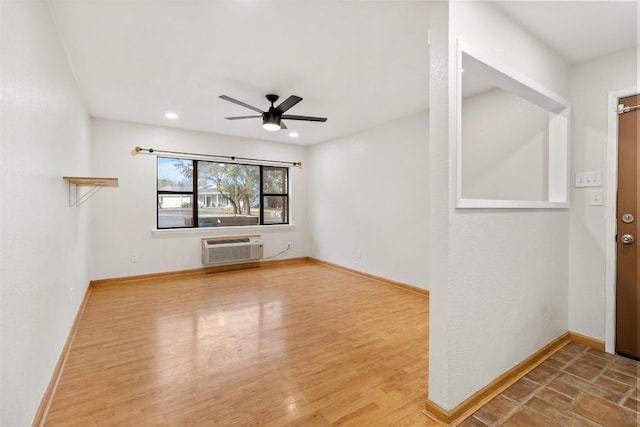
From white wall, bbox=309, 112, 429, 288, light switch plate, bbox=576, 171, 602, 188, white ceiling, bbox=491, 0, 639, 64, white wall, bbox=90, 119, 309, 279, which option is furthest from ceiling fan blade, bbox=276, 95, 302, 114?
light switch plate, bbox=576, 171, 602, 188

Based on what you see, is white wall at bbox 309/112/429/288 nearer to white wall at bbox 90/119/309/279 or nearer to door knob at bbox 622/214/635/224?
white wall at bbox 90/119/309/279

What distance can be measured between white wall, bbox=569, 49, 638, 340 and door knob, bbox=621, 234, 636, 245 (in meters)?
0.11

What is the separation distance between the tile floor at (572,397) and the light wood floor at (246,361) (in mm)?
467

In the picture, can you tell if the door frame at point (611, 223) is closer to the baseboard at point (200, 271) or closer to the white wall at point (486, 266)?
the white wall at point (486, 266)

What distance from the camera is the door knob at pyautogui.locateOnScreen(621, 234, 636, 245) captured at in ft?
7.52

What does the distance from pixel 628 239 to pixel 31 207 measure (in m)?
3.96

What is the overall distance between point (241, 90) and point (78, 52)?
141 centimetres

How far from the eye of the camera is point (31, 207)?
4.95 ft

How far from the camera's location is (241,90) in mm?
3287

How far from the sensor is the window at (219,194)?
5.08 meters

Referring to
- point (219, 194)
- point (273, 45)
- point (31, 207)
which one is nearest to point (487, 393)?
point (31, 207)

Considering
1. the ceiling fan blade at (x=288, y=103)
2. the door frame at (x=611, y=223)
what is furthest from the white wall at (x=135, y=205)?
the door frame at (x=611, y=223)

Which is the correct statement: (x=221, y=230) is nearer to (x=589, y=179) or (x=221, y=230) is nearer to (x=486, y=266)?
(x=486, y=266)

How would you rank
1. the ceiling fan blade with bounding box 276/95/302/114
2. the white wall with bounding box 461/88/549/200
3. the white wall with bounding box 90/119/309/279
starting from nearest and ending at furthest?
the white wall with bounding box 461/88/549/200
the ceiling fan blade with bounding box 276/95/302/114
the white wall with bounding box 90/119/309/279
